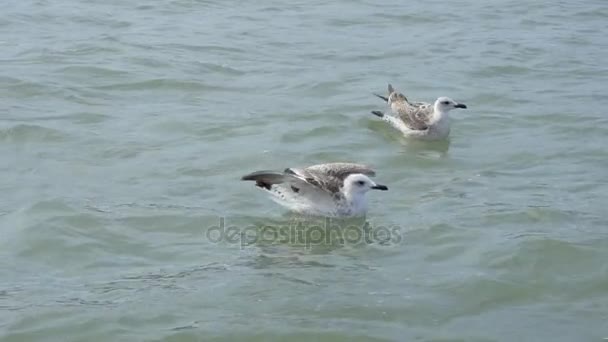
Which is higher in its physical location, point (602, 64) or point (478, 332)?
point (602, 64)

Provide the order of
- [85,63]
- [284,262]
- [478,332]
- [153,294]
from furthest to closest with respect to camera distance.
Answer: [85,63]
[284,262]
[153,294]
[478,332]

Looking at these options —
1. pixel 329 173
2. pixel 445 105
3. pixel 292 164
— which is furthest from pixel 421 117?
pixel 329 173

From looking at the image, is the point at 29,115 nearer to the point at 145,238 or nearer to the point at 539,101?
the point at 145,238

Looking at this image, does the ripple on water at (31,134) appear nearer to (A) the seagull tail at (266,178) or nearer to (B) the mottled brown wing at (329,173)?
(A) the seagull tail at (266,178)

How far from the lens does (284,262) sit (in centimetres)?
1002

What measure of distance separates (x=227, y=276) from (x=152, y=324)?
1.14 metres

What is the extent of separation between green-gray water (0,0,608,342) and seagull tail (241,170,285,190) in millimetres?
320

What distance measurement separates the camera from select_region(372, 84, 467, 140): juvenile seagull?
13.8 m

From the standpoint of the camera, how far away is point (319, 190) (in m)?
11.1

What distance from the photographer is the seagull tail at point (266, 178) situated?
1084 centimetres

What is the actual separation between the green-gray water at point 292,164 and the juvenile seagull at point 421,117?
0.61 ft

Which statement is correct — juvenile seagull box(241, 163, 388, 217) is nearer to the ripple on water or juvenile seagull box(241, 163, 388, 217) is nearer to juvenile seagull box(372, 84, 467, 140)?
juvenile seagull box(372, 84, 467, 140)

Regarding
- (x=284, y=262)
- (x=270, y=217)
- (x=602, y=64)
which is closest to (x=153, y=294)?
(x=284, y=262)

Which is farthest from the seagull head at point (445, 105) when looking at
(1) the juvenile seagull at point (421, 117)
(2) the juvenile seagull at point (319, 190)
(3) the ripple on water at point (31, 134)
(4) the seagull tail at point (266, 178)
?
(3) the ripple on water at point (31, 134)
